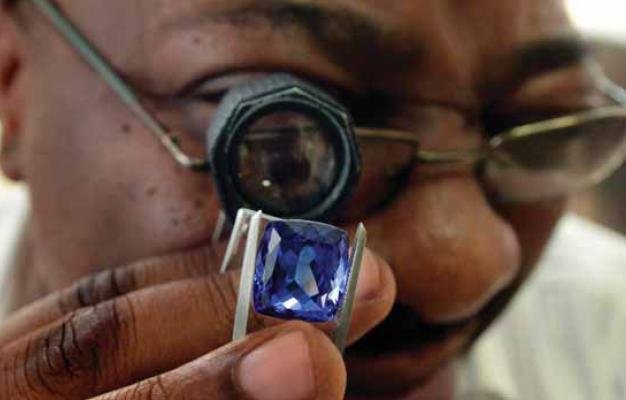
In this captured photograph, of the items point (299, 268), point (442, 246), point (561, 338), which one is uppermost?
point (299, 268)

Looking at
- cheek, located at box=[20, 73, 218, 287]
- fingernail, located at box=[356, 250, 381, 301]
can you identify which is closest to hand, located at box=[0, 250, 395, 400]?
fingernail, located at box=[356, 250, 381, 301]

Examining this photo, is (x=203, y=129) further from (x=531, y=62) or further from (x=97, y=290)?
(x=531, y=62)

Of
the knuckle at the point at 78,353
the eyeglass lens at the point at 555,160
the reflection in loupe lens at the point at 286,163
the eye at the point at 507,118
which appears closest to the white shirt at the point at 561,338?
the eyeglass lens at the point at 555,160

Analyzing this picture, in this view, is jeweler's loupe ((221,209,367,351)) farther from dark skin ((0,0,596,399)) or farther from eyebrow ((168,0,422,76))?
eyebrow ((168,0,422,76))

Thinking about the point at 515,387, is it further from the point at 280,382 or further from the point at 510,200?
the point at 280,382

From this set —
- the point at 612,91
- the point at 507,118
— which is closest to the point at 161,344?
the point at 507,118

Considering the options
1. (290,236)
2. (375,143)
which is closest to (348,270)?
(290,236)
